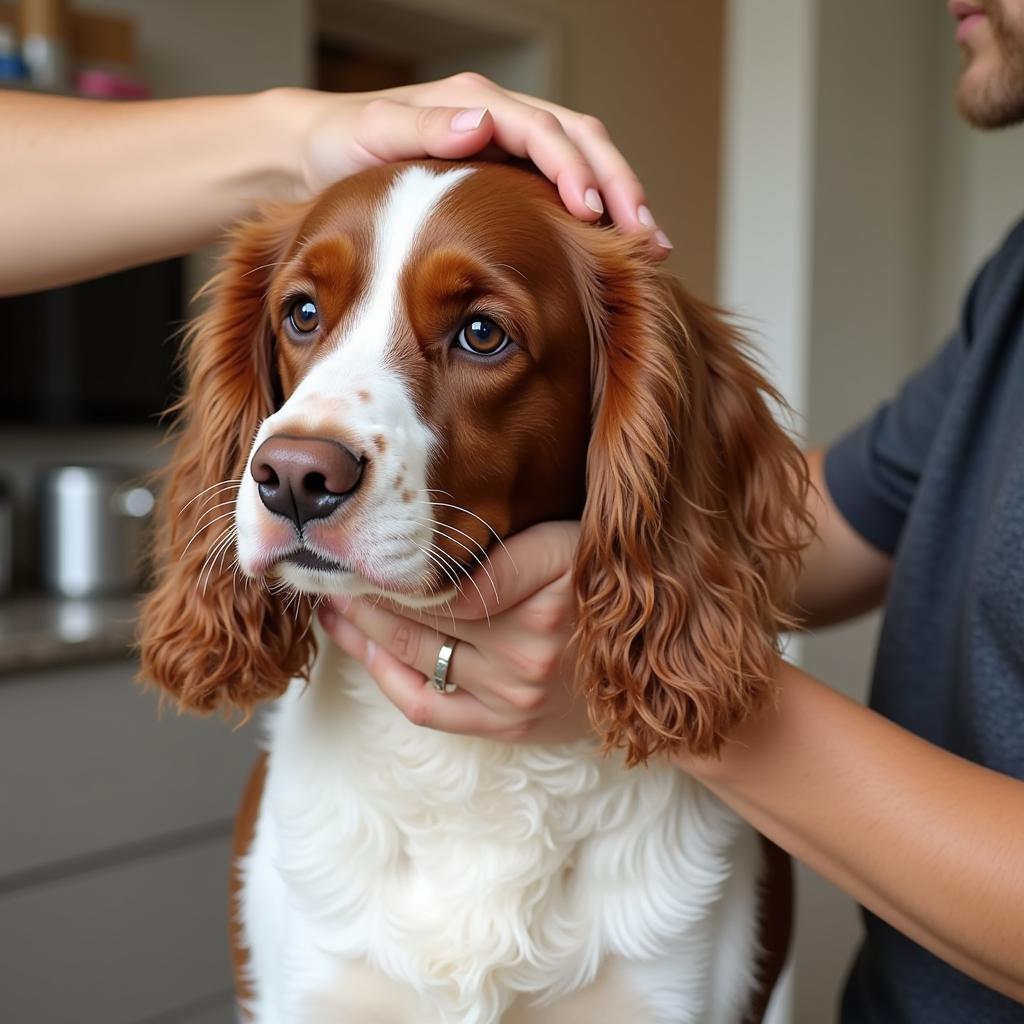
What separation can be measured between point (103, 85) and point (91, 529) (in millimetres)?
1063

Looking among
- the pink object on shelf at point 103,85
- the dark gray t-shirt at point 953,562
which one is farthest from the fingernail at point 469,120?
the pink object on shelf at point 103,85

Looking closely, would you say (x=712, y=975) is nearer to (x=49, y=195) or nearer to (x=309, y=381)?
(x=309, y=381)

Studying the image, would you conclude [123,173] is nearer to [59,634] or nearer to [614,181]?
[614,181]

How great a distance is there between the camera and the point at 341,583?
0.92 metres

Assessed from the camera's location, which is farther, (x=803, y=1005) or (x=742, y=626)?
(x=803, y=1005)

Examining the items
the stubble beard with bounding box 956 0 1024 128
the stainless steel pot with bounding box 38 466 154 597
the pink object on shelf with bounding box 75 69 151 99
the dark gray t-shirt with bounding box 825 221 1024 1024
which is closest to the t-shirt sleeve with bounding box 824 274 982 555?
the dark gray t-shirt with bounding box 825 221 1024 1024

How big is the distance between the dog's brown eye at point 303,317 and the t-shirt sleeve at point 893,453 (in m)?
0.71

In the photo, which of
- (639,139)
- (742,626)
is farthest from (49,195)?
(639,139)

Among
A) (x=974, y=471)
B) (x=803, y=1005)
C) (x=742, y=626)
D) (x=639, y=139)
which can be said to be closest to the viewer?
(x=742, y=626)

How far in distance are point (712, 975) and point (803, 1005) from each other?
5.13ft

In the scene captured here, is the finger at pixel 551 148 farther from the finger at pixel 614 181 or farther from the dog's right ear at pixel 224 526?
the dog's right ear at pixel 224 526

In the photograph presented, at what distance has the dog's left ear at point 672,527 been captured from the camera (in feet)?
3.33

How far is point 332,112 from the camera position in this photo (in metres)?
1.11

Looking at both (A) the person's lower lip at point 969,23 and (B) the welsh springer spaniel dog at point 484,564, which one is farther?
(A) the person's lower lip at point 969,23
